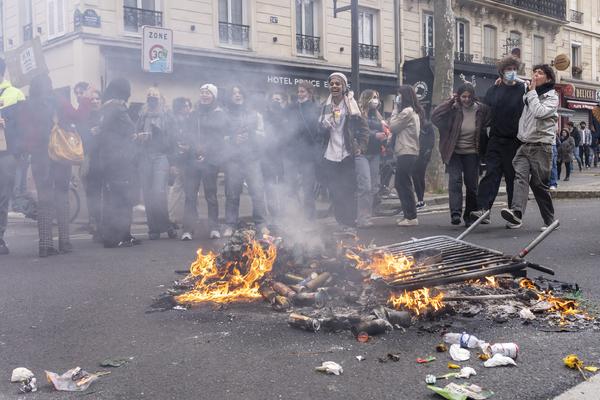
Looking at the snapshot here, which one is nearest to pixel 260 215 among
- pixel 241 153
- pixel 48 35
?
pixel 241 153

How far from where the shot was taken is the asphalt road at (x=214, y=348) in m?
2.86

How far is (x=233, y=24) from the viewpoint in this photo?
704 inches

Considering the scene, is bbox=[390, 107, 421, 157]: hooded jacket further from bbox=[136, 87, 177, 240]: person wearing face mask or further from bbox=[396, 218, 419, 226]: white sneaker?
bbox=[136, 87, 177, 240]: person wearing face mask

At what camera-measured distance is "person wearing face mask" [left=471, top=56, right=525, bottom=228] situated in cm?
775

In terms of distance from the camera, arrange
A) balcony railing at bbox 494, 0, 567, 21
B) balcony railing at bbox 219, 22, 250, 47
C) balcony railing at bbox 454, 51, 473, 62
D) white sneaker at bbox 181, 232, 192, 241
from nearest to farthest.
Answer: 1. white sneaker at bbox 181, 232, 192, 241
2. balcony railing at bbox 219, 22, 250, 47
3. balcony railing at bbox 454, 51, 473, 62
4. balcony railing at bbox 494, 0, 567, 21

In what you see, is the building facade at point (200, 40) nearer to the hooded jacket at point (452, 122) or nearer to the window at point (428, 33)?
the window at point (428, 33)

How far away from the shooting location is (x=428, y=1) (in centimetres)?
2427

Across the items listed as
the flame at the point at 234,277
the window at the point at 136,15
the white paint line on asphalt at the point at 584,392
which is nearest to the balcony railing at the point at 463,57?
the window at the point at 136,15

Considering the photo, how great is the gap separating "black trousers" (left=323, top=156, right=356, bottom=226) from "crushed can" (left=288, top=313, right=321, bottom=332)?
388 centimetres

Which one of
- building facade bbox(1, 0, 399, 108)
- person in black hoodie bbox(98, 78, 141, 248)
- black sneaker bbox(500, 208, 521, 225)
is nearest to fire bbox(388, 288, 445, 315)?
black sneaker bbox(500, 208, 521, 225)

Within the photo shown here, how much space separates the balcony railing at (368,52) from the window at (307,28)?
2.07 meters

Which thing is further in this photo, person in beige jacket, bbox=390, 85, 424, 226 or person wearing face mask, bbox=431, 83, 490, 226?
person in beige jacket, bbox=390, 85, 424, 226

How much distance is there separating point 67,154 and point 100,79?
367 inches

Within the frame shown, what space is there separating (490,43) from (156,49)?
21490 millimetres
